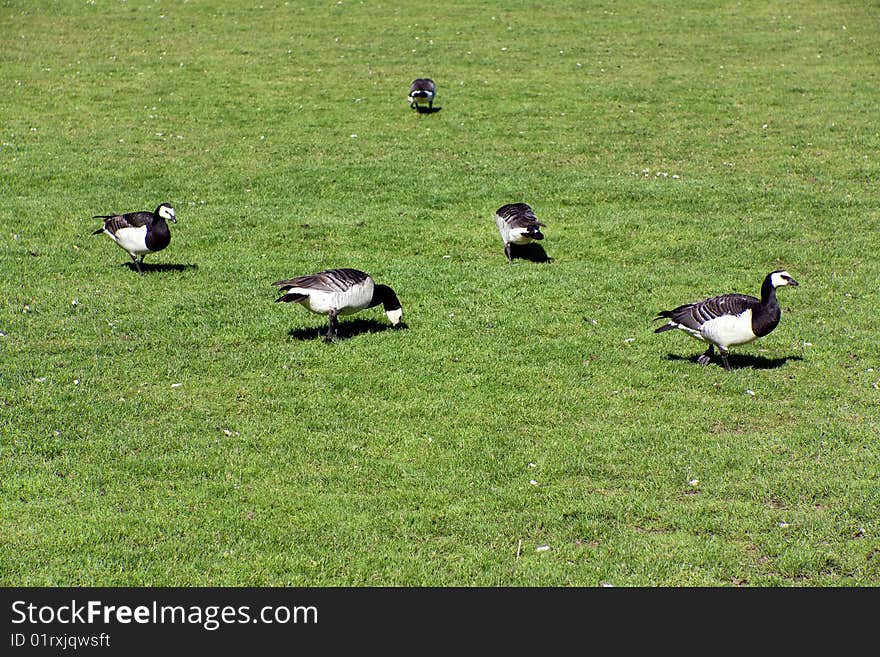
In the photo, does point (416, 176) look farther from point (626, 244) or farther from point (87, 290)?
point (87, 290)

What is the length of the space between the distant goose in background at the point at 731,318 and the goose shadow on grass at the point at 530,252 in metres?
7.13

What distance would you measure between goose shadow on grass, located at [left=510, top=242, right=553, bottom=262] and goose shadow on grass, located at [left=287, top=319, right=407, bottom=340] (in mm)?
5358

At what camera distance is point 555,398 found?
47.8 feet

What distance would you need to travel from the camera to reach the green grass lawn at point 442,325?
10.8 m

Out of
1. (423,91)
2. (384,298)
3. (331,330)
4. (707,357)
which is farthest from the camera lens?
(423,91)

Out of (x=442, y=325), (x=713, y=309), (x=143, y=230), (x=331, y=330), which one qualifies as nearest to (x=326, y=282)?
(x=331, y=330)

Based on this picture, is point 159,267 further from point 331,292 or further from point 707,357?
point 707,357

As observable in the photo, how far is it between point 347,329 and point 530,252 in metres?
6.69

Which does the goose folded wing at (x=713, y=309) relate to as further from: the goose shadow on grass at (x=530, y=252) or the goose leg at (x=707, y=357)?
the goose shadow on grass at (x=530, y=252)

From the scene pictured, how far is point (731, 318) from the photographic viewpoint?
48.4 feet

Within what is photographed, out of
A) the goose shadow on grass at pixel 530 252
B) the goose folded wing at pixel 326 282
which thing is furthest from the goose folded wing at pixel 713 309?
the goose shadow on grass at pixel 530 252

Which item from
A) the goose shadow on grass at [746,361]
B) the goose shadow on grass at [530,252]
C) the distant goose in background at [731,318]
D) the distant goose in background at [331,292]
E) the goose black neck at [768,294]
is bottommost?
the goose shadow on grass at [530,252]

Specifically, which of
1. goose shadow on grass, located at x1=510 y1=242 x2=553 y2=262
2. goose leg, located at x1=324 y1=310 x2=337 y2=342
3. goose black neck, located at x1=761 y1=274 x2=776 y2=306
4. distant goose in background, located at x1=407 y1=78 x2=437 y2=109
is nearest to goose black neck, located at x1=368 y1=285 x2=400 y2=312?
goose leg, located at x1=324 y1=310 x2=337 y2=342

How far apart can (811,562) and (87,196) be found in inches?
859
